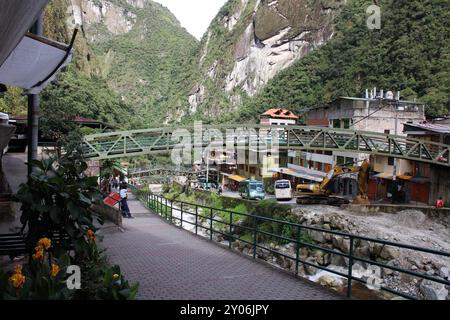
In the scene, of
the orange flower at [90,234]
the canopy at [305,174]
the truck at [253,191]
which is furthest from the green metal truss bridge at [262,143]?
the orange flower at [90,234]

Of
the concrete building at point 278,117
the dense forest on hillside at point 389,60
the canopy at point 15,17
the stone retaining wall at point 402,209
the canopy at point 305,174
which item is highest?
the dense forest on hillside at point 389,60

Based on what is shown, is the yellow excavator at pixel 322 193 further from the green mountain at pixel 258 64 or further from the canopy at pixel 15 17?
the canopy at pixel 15 17

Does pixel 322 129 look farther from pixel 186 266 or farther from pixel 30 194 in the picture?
pixel 30 194

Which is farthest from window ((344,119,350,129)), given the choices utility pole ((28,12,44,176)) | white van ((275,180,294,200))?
utility pole ((28,12,44,176))

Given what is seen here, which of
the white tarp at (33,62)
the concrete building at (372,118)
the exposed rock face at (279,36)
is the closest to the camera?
the white tarp at (33,62)

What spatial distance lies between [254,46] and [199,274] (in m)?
111

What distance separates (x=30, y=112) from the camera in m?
5.86

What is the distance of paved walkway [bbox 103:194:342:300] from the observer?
5.85 metres

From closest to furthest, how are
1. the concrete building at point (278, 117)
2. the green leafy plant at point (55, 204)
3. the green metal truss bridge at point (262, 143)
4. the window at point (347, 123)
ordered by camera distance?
1. the green leafy plant at point (55, 204)
2. the green metal truss bridge at point (262, 143)
3. the window at point (347, 123)
4. the concrete building at point (278, 117)

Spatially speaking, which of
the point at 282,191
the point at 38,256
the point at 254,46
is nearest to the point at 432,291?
the point at 38,256

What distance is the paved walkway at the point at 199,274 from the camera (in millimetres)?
5848

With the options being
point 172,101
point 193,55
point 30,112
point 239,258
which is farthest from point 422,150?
point 193,55

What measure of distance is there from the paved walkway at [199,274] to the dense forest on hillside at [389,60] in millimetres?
37799

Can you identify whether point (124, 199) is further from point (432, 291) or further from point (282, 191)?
point (282, 191)
